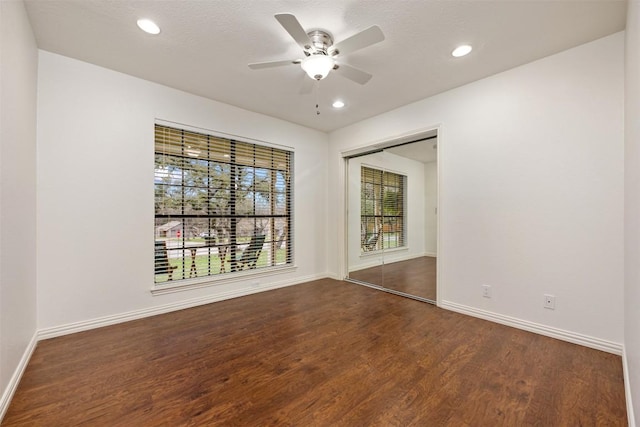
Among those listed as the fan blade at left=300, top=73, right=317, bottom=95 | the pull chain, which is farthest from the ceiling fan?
the pull chain

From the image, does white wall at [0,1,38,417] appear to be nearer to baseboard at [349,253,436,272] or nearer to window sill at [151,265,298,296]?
window sill at [151,265,298,296]

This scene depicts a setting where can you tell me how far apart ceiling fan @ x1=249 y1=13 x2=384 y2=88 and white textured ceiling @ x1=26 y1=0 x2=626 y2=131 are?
0.37 feet

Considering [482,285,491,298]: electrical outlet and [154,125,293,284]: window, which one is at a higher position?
[154,125,293,284]: window

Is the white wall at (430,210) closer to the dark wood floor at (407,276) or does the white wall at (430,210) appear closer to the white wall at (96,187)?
the dark wood floor at (407,276)

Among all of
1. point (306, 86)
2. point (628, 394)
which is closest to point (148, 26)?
point (306, 86)

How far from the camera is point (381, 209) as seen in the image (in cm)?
466

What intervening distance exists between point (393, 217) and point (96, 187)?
4.01 meters

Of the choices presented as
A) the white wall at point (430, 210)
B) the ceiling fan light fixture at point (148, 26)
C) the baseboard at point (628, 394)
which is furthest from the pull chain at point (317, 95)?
the baseboard at point (628, 394)

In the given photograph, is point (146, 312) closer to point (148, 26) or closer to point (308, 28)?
point (148, 26)

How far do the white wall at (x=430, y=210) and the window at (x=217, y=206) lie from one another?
2.18 m

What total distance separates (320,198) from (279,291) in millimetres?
1760

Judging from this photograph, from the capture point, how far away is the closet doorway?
4.10 meters

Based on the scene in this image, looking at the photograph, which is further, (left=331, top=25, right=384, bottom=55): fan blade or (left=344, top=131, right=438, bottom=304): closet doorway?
(left=344, top=131, right=438, bottom=304): closet doorway

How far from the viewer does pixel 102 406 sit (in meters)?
1.66
